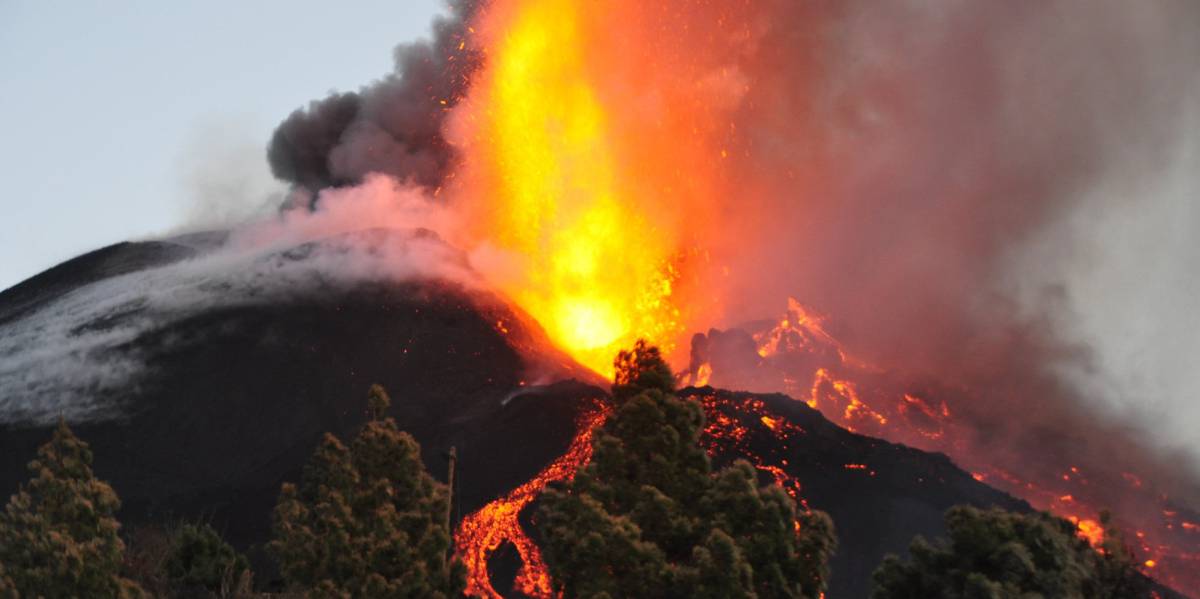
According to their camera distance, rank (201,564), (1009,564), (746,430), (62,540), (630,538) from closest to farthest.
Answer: (1009,564) < (630,538) < (62,540) < (201,564) < (746,430)

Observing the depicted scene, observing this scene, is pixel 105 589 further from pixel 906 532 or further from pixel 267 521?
pixel 906 532

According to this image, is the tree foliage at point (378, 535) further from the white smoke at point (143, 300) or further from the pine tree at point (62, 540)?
the white smoke at point (143, 300)

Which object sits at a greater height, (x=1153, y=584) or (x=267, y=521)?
(x=1153, y=584)

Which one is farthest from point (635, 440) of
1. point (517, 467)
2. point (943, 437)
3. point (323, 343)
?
point (943, 437)

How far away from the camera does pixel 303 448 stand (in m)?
67.8

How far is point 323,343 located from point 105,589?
50773 mm

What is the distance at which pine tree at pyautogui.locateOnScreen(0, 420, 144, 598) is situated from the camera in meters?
29.9

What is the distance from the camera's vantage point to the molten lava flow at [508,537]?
179 feet

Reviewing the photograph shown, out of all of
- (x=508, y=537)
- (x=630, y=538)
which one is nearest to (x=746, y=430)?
(x=508, y=537)

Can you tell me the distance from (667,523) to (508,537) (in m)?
32.2

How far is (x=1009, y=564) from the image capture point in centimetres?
2583

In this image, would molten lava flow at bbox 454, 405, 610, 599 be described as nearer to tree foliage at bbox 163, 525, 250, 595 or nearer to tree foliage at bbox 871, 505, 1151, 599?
tree foliage at bbox 163, 525, 250, 595

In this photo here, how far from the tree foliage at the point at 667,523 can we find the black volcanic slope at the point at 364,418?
28424mm

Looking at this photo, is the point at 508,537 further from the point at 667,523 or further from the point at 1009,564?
the point at 1009,564
